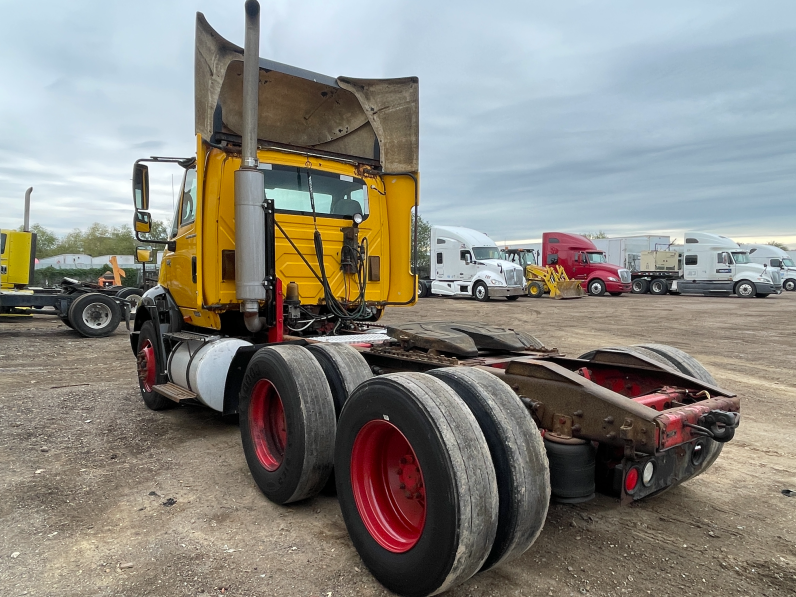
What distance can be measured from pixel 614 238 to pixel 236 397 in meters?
39.3

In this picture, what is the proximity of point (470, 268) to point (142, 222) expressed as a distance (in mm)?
20533

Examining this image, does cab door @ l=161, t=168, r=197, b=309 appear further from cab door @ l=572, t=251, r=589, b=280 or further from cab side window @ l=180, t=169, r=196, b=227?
cab door @ l=572, t=251, r=589, b=280

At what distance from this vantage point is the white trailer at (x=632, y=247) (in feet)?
125

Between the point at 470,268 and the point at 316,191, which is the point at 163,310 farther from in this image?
the point at 470,268

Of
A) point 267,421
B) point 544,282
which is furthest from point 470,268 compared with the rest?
point 267,421

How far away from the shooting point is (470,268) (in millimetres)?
25547

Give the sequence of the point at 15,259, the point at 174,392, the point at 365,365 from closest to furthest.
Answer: the point at 365,365 → the point at 174,392 → the point at 15,259

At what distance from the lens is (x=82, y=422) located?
5711 millimetres

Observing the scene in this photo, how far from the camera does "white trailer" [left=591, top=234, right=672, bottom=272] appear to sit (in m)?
38.2

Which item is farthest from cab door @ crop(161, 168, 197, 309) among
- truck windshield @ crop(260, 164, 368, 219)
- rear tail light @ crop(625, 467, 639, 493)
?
rear tail light @ crop(625, 467, 639, 493)

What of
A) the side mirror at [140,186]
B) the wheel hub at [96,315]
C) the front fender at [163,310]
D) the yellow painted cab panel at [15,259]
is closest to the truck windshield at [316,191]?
the side mirror at [140,186]

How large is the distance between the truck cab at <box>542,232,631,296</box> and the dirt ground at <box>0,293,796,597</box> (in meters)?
25.6

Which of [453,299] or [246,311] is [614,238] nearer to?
[453,299]

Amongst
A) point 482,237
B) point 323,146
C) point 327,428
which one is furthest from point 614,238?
point 327,428
